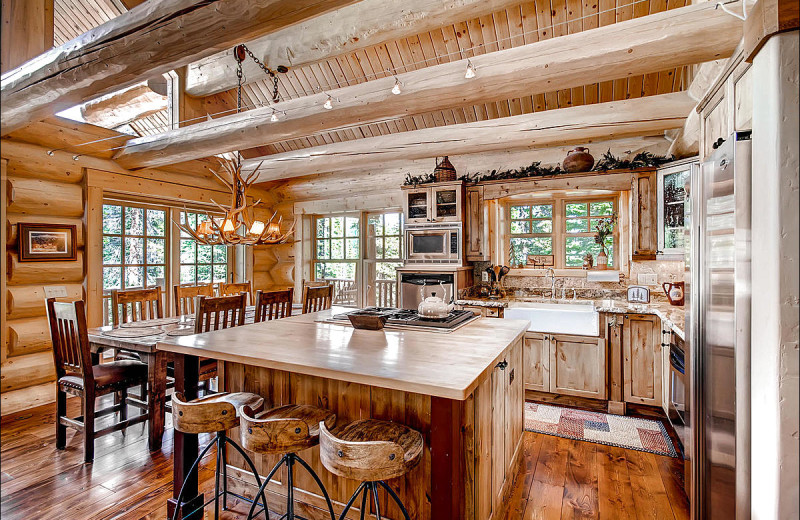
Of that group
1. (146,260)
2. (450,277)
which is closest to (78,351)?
(146,260)

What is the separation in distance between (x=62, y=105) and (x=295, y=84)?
105 inches

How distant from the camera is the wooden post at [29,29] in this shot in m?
2.81

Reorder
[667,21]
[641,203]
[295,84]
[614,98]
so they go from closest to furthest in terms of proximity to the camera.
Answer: [667,21], [641,203], [614,98], [295,84]

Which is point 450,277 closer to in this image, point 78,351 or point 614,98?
point 614,98

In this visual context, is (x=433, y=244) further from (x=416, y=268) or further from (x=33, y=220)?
(x=33, y=220)

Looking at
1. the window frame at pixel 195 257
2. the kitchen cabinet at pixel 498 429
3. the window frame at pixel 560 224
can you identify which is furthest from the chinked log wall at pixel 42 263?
the window frame at pixel 560 224

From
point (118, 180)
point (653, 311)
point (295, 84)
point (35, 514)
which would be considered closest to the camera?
point (35, 514)

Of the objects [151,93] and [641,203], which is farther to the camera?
[151,93]

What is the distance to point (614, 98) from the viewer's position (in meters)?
3.94

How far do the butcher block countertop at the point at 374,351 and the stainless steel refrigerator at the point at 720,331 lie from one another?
78 centimetres

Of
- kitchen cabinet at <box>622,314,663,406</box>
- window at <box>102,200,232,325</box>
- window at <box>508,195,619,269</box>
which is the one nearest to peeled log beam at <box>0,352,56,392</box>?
window at <box>102,200,232,325</box>

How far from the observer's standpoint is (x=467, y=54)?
12.6 feet

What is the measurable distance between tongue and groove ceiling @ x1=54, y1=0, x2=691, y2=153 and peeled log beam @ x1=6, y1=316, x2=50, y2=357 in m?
3.30

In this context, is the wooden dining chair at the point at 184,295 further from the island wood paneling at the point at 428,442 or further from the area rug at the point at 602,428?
the area rug at the point at 602,428
